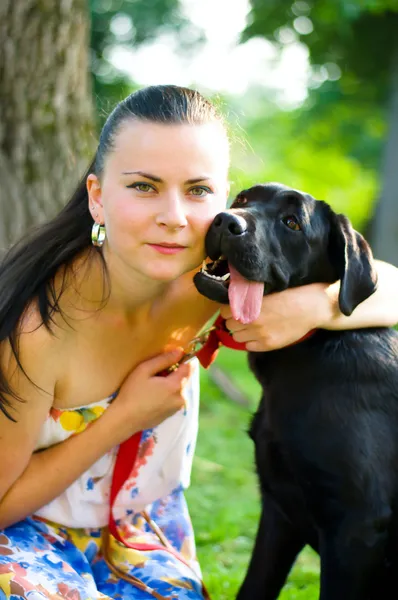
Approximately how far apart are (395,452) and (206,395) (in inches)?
170

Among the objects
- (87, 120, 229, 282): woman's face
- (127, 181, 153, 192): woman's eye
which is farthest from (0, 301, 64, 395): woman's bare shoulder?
(127, 181, 153, 192): woman's eye

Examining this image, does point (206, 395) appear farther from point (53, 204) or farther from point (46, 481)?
point (46, 481)

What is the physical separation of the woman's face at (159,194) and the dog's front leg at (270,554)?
89cm

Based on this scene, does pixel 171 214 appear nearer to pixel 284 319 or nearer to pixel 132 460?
pixel 284 319

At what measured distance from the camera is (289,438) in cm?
222

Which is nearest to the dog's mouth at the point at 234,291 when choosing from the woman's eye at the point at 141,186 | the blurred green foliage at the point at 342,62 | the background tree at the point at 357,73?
the woman's eye at the point at 141,186

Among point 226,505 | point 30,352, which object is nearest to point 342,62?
point 226,505

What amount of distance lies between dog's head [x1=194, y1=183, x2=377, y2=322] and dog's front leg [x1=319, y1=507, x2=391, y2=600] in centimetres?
56

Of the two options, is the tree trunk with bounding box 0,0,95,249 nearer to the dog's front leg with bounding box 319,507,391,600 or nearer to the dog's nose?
the dog's nose

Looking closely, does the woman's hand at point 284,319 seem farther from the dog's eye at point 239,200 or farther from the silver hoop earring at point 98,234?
the silver hoop earring at point 98,234

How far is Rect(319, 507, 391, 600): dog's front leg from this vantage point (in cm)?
210

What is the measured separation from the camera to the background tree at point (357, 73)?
30.3 feet

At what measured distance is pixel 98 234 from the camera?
7.44ft

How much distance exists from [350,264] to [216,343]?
0.50 m
